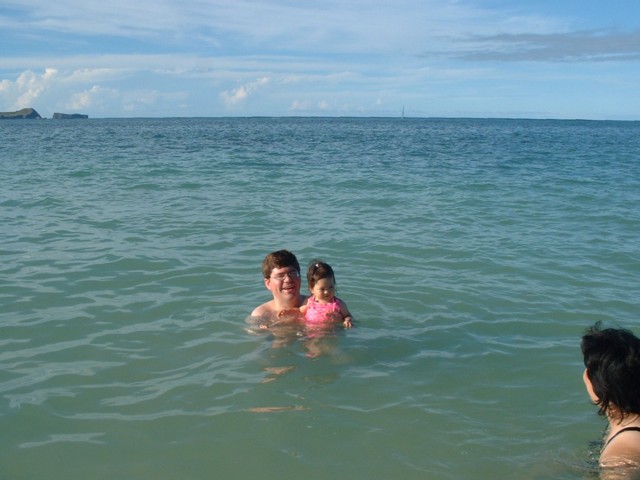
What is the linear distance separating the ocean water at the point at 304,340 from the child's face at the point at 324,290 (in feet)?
1.30

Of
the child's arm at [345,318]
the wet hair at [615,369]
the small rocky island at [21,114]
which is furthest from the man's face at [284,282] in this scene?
the small rocky island at [21,114]

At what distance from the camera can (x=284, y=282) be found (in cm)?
646

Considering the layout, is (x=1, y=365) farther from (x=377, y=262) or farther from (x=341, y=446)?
(x=377, y=262)

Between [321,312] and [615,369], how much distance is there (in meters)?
3.28

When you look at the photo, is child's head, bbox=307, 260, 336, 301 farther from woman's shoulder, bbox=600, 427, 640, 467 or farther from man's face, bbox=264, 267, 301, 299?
woman's shoulder, bbox=600, 427, 640, 467

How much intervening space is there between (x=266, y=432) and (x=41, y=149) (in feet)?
100

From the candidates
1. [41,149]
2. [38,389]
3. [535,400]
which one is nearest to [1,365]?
[38,389]

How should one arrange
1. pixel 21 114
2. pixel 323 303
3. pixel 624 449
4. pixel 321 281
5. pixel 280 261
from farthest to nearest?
pixel 21 114 → pixel 280 261 → pixel 323 303 → pixel 321 281 → pixel 624 449

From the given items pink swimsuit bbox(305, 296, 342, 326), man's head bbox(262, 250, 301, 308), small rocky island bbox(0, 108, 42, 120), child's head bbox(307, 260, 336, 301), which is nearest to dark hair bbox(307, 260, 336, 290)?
child's head bbox(307, 260, 336, 301)

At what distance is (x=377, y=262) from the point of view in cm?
927

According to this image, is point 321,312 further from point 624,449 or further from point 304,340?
point 624,449

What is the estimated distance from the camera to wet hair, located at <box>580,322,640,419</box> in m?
3.34

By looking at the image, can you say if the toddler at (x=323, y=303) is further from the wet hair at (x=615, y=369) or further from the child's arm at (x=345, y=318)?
the wet hair at (x=615, y=369)

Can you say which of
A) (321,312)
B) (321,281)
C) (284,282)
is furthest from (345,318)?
(284,282)
